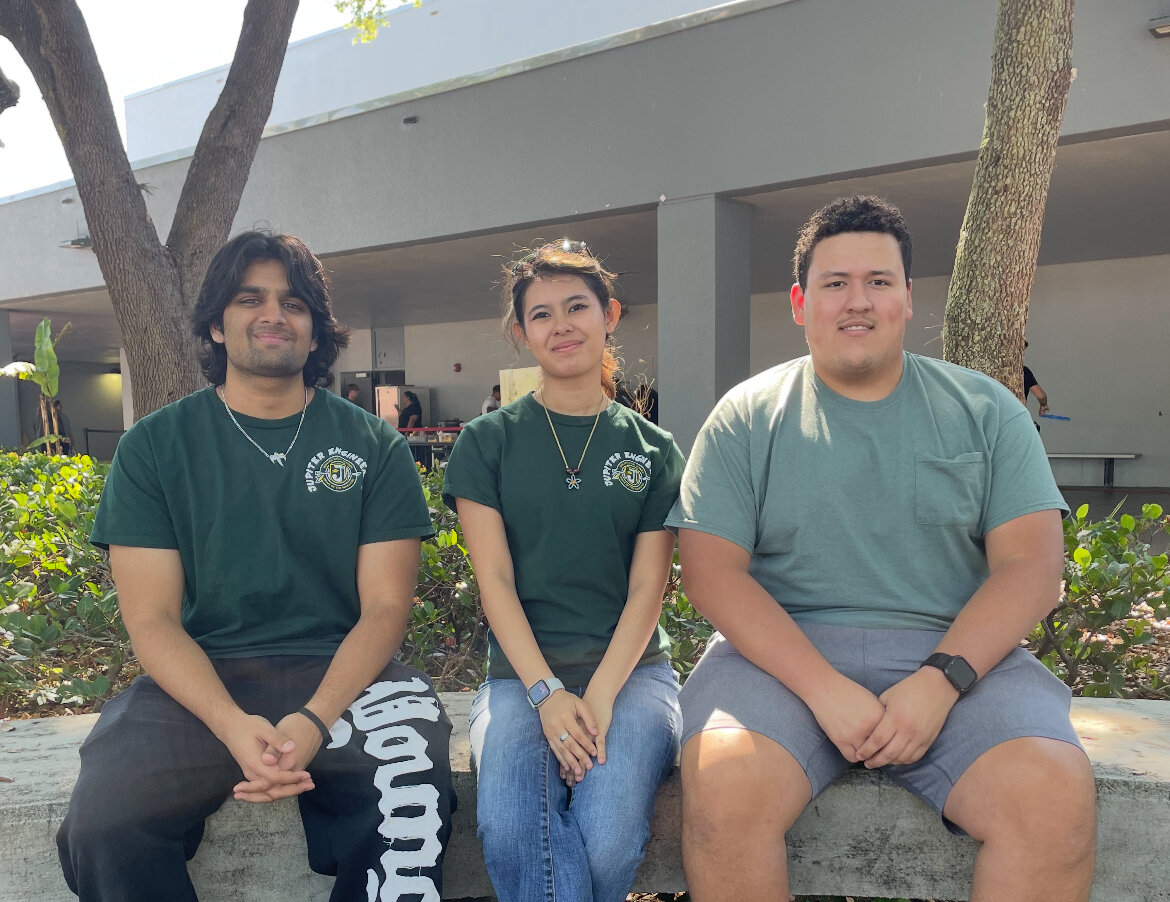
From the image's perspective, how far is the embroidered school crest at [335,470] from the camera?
2.27 m

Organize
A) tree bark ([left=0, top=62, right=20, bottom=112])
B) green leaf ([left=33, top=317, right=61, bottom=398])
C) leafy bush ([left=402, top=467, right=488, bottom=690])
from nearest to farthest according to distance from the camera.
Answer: leafy bush ([left=402, top=467, right=488, bottom=690]) → tree bark ([left=0, top=62, right=20, bottom=112]) → green leaf ([left=33, top=317, right=61, bottom=398])

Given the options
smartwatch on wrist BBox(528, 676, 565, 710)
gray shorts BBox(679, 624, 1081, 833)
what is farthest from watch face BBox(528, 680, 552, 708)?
gray shorts BBox(679, 624, 1081, 833)

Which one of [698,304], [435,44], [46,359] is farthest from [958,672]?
[435,44]

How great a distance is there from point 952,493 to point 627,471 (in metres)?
0.79

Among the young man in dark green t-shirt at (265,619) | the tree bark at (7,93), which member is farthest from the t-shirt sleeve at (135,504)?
the tree bark at (7,93)

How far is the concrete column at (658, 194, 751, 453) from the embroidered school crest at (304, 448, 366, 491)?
6.66 metres

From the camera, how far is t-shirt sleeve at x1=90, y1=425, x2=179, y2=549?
212 centimetres

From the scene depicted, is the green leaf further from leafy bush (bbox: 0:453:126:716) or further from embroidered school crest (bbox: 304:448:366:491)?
embroidered school crest (bbox: 304:448:366:491)

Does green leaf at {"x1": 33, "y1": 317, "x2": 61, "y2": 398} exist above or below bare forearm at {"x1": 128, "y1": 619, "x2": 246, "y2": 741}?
above

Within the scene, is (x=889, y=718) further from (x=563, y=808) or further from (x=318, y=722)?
(x=318, y=722)

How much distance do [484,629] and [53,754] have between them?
1.61 metres

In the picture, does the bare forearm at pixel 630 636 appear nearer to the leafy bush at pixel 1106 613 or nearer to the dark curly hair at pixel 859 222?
the dark curly hair at pixel 859 222

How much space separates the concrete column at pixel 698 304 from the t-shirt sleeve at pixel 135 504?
693 centimetres

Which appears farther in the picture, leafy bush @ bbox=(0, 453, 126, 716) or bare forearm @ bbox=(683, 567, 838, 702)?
leafy bush @ bbox=(0, 453, 126, 716)
